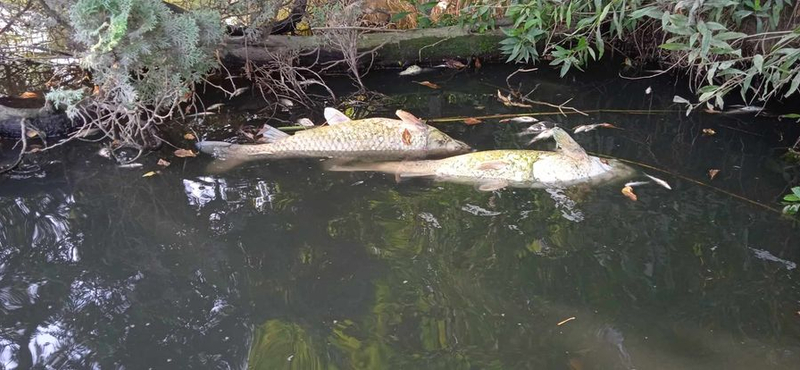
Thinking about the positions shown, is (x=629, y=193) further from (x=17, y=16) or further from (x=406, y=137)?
(x=17, y=16)

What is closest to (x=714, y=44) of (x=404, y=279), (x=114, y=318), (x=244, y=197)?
(x=404, y=279)

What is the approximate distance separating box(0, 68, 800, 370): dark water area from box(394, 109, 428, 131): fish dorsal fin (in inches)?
24.5

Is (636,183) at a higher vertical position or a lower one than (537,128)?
higher

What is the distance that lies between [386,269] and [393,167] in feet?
4.45

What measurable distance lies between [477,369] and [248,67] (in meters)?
4.57

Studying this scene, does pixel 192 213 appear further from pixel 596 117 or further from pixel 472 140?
pixel 596 117

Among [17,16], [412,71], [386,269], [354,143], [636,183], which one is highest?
[17,16]

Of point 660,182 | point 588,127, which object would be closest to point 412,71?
point 588,127

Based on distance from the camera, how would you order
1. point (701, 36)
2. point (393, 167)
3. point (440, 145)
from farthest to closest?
point (440, 145) < point (393, 167) < point (701, 36)

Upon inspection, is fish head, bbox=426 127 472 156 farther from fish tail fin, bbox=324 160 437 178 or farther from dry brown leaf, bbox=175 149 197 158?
dry brown leaf, bbox=175 149 197 158

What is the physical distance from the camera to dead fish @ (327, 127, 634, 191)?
4.63 m

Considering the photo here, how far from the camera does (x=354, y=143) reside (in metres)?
5.19

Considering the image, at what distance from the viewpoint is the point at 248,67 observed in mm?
6562

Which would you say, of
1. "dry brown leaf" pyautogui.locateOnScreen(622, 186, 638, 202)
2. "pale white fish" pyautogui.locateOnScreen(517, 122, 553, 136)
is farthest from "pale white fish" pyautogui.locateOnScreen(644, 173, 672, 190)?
"pale white fish" pyautogui.locateOnScreen(517, 122, 553, 136)
